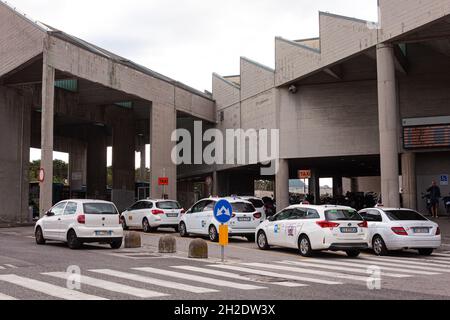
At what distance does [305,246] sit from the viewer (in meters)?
16.4

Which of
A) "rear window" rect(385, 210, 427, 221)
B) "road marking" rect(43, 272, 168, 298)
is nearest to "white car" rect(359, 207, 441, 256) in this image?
"rear window" rect(385, 210, 427, 221)

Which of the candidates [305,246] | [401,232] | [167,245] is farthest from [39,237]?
[401,232]

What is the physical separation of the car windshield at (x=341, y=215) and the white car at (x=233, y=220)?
17.5ft

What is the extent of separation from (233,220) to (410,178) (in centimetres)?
1526

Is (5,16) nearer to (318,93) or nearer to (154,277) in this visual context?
(318,93)

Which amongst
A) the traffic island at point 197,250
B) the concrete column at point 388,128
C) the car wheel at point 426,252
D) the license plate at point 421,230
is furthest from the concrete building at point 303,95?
the traffic island at point 197,250

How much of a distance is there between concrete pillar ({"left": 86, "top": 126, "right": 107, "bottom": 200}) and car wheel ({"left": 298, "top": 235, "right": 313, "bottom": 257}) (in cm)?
3637

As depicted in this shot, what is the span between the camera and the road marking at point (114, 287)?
8.88 meters

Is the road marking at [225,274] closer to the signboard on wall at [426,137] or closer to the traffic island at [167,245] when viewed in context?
the traffic island at [167,245]

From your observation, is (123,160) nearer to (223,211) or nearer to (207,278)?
(223,211)

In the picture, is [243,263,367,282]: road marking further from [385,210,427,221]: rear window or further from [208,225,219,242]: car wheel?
[208,225,219,242]: car wheel
